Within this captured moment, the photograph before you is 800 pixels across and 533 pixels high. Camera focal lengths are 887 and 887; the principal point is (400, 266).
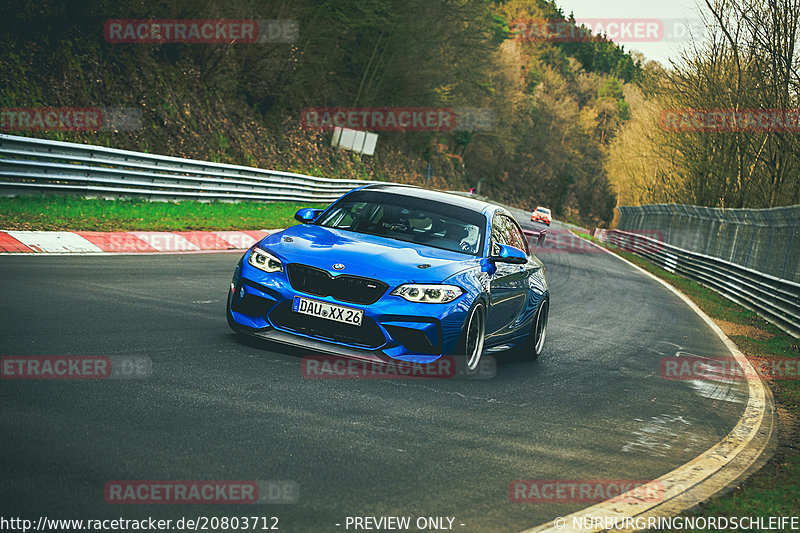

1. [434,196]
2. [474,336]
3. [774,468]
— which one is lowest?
[774,468]

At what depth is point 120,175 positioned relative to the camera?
763 inches

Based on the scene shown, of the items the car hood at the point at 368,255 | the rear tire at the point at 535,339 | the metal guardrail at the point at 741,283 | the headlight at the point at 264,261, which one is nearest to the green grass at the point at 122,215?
the headlight at the point at 264,261

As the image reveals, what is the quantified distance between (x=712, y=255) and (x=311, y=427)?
24.6 metres

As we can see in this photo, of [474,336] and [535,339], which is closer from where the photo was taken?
[474,336]

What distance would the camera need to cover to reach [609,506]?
4.81 m

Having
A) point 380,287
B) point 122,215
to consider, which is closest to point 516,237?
point 380,287

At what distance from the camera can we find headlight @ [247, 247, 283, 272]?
23.8 feet

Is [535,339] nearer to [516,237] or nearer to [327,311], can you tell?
[516,237]

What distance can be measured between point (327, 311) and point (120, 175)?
45.2 ft

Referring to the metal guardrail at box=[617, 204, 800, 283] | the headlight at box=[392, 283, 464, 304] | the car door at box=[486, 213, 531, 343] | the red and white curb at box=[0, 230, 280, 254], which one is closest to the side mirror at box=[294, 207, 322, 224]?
the car door at box=[486, 213, 531, 343]

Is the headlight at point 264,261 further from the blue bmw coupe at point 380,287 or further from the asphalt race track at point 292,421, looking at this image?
the asphalt race track at point 292,421

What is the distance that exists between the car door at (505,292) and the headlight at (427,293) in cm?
88

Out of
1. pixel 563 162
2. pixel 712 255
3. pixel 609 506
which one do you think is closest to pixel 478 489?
pixel 609 506

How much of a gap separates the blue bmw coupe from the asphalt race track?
30cm
